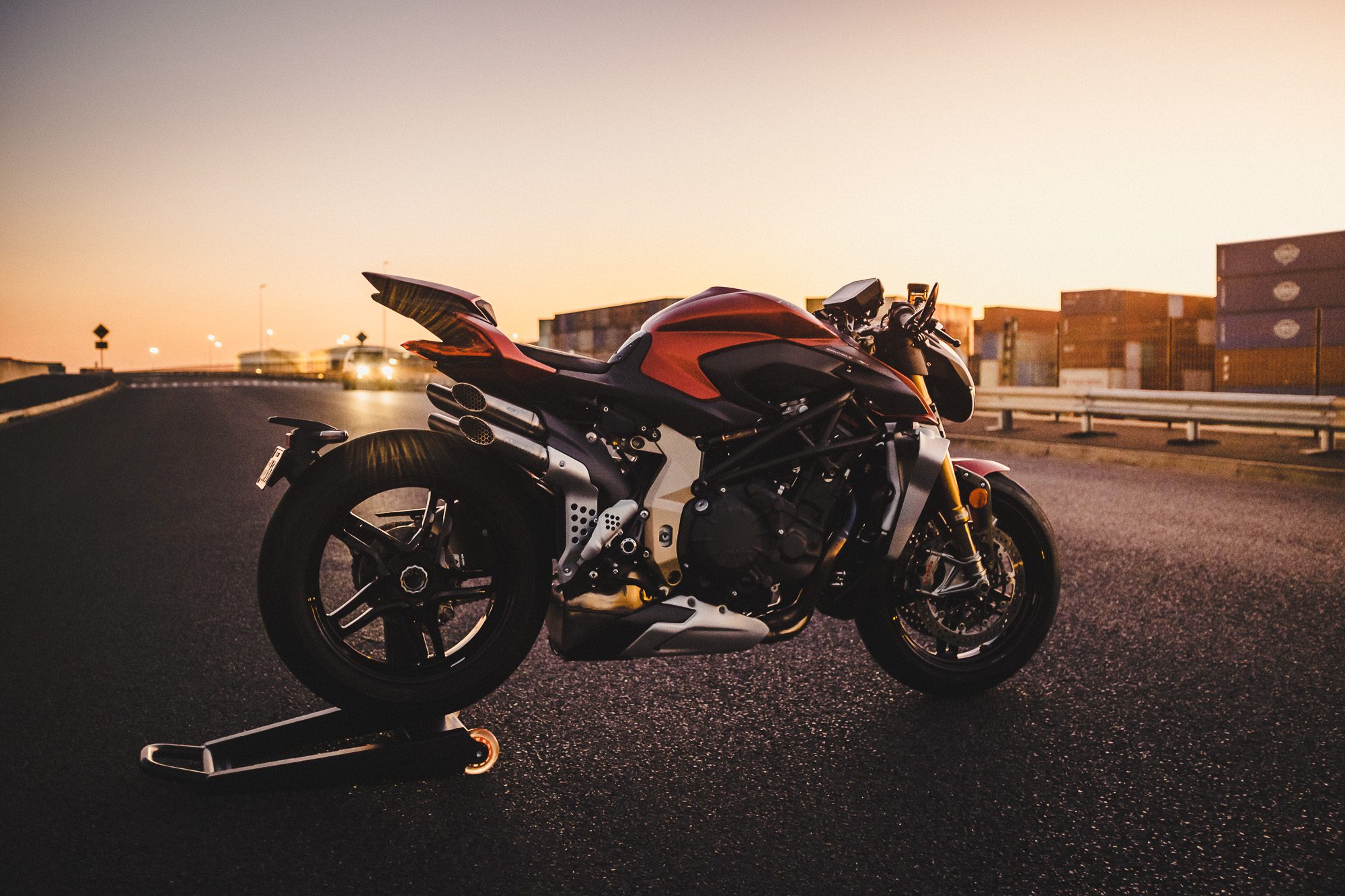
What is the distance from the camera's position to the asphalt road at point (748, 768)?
208 cm

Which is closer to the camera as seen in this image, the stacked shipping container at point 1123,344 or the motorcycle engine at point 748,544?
the motorcycle engine at point 748,544

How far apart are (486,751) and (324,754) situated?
1.50 ft

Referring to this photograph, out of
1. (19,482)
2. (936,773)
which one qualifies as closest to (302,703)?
(936,773)

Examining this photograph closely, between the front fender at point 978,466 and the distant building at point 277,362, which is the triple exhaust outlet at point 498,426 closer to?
the front fender at point 978,466

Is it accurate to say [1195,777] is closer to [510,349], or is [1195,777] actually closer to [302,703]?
[510,349]

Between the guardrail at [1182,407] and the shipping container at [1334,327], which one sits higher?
the shipping container at [1334,327]

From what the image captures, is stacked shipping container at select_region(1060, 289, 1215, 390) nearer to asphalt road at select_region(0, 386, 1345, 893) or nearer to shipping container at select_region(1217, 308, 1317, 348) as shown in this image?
shipping container at select_region(1217, 308, 1317, 348)

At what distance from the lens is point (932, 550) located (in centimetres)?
325

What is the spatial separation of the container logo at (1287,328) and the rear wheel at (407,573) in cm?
2932

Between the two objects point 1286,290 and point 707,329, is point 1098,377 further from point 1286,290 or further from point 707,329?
point 707,329

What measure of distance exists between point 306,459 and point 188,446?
11599mm

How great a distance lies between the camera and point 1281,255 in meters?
25.8

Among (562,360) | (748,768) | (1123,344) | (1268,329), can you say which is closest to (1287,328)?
(1268,329)

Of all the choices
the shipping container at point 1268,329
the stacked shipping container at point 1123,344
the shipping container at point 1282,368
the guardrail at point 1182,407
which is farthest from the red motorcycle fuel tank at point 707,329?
the stacked shipping container at point 1123,344
